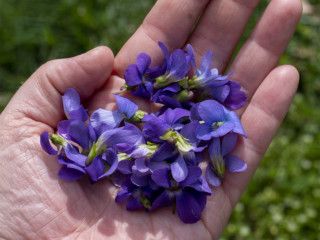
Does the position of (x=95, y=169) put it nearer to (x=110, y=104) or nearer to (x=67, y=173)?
(x=67, y=173)

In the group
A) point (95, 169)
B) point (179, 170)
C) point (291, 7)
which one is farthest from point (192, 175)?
point (291, 7)

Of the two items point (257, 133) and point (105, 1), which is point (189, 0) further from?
point (105, 1)

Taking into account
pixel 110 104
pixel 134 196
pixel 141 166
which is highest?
pixel 110 104

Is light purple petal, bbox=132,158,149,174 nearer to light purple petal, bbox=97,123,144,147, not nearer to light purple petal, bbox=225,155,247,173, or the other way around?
light purple petal, bbox=97,123,144,147

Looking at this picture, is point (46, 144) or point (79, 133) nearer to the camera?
point (46, 144)

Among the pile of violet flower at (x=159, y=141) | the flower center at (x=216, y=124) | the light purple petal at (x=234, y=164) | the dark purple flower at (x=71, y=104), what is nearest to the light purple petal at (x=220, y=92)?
the pile of violet flower at (x=159, y=141)

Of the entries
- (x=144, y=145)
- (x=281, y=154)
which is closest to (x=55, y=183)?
(x=144, y=145)

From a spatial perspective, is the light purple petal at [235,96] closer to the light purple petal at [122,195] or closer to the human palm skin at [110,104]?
the human palm skin at [110,104]
